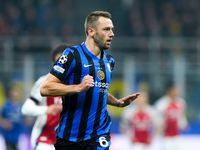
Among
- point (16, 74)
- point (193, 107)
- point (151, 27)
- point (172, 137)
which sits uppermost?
point (151, 27)

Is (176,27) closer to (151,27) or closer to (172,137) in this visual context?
(151,27)

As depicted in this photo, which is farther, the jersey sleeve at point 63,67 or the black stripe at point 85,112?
the black stripe at point 85,112

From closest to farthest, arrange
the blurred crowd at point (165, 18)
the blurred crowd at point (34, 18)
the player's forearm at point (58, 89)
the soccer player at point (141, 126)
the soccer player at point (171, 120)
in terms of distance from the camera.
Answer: the player's forearm at point (58, 89) → the soccer player at point (141, 126) → the soccer player at point (171, 120) → the blurred crowd at point (34, 18) → the blurred crowd at point (165, 18)

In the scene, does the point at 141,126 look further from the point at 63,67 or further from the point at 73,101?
the point at 63,67

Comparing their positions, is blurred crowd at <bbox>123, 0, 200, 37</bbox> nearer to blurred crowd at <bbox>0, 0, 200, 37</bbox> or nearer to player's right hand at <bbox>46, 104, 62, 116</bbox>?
blurred crowd at <bbox>0, 0, 200, 37</bbox>

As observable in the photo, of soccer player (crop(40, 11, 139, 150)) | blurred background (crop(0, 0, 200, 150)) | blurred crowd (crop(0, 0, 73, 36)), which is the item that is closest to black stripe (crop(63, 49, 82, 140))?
soccer player (crop(40, 11, 139, 150))

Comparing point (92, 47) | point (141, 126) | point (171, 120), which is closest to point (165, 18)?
point (171, 120)

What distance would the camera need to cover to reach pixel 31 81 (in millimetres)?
12344

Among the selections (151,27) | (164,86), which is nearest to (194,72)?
(164,86)

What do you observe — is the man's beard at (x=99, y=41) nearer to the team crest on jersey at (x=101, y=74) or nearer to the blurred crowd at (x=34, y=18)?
the team crest on jersey at (x=101, y=74)

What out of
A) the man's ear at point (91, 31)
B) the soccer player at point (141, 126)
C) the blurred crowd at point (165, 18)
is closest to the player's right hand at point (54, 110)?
the man's ear at point (91, 31)

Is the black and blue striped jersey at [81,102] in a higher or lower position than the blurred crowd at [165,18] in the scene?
lower

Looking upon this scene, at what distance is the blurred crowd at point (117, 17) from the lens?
1648 centimetres

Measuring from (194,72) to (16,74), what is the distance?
513cm
